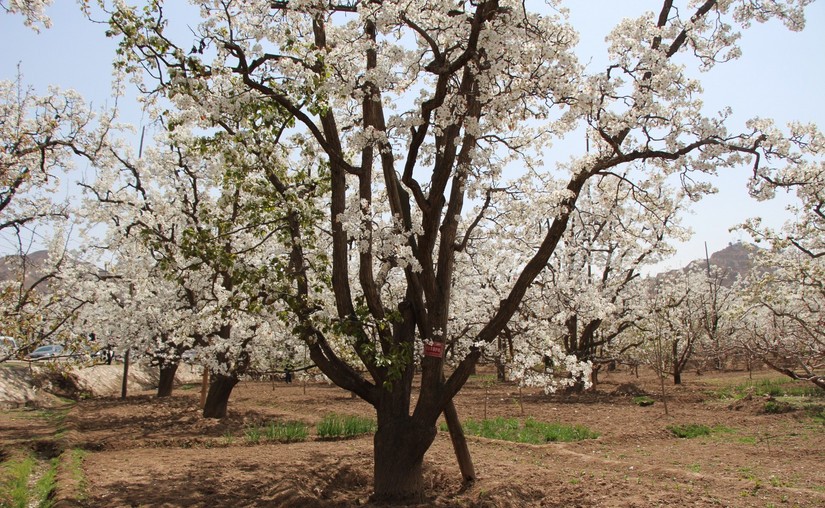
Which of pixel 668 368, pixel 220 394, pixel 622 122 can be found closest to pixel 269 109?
pixel 622 122

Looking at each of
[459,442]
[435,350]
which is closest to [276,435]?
[459,442]

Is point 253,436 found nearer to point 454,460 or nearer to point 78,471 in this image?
point 78,471

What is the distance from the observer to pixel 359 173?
7215 millimetres

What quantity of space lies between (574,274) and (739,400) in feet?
19.4

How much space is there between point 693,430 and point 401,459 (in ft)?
27.1

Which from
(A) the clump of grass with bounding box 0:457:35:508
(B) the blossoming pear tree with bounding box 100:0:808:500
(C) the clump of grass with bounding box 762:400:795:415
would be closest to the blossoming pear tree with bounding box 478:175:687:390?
(B) the blossoming pear tree with bounding box 100:0:808:500

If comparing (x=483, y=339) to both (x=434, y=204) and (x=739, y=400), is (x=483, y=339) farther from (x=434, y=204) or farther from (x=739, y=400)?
(x=739, y=400)

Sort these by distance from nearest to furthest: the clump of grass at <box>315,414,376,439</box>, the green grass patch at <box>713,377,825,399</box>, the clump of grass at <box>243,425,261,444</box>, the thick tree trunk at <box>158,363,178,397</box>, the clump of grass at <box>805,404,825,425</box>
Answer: the clump of grass at <box>243,425,261,444</box>
the clump of grass at <box>315,414,376,439</box>
the clump of grass at <box>805,404,825,425</box>
the green grass patch at <box>713,377,825,399</box>
the thick tree trunk at <box>158,363,178,397</box>

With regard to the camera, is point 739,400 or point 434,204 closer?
point 434,204

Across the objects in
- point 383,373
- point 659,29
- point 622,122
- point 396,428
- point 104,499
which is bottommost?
point 104,499

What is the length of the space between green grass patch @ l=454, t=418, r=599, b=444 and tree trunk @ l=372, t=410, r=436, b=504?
4.71m

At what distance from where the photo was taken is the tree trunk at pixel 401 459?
23.1 ft

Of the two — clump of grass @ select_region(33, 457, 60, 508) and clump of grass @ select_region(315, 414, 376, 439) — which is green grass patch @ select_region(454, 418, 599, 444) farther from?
clump of grass @ select_region(33, 457, 60, 508)

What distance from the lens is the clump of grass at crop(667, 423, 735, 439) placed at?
12.4 m
